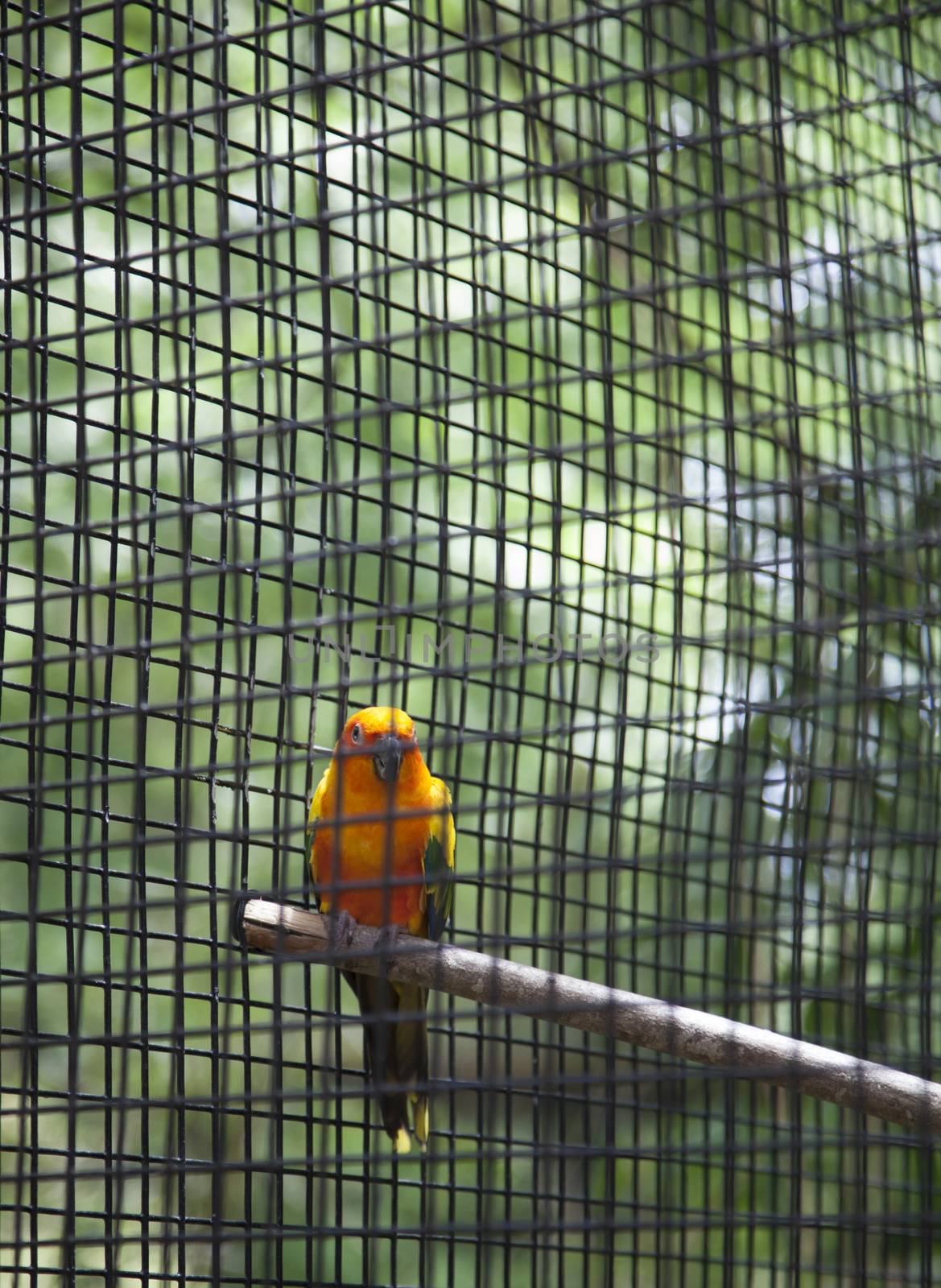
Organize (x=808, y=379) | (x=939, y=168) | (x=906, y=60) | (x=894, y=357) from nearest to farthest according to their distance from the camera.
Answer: (x=906, y=60) → (x=939, y=168) → (x=808, y=379) → (x=894, y=357)

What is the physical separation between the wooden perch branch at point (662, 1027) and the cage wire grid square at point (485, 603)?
0.08 meters

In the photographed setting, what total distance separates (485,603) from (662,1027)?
0.85m

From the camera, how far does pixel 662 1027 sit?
199cm

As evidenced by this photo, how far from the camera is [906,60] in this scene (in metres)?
2.31

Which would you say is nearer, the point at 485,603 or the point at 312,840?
the point at 485,603

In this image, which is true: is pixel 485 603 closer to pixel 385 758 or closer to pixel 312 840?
pixel 385 758

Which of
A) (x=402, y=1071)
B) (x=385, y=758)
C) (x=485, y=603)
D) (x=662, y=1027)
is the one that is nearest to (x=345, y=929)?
(x=385, y=758)

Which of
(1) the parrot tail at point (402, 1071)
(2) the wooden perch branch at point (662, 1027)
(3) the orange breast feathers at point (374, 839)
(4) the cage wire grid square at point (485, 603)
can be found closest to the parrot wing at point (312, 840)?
(3) the orange breast feathers at point (374, 839)

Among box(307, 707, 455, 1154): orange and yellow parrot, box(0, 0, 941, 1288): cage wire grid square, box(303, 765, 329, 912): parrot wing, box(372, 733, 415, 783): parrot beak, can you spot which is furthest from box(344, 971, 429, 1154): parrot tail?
box(372, 733, 415, 783): parrot beak

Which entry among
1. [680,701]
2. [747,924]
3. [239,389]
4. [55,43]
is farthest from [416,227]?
[55,43]

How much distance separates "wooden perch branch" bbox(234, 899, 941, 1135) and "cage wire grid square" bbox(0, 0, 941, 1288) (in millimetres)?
79

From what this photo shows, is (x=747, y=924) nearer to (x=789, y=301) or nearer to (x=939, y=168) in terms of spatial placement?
(x=789, y=301)

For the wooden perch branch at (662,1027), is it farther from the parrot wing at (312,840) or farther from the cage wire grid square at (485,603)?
the parrot wing at (312,840)

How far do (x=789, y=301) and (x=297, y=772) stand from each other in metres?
2.40
